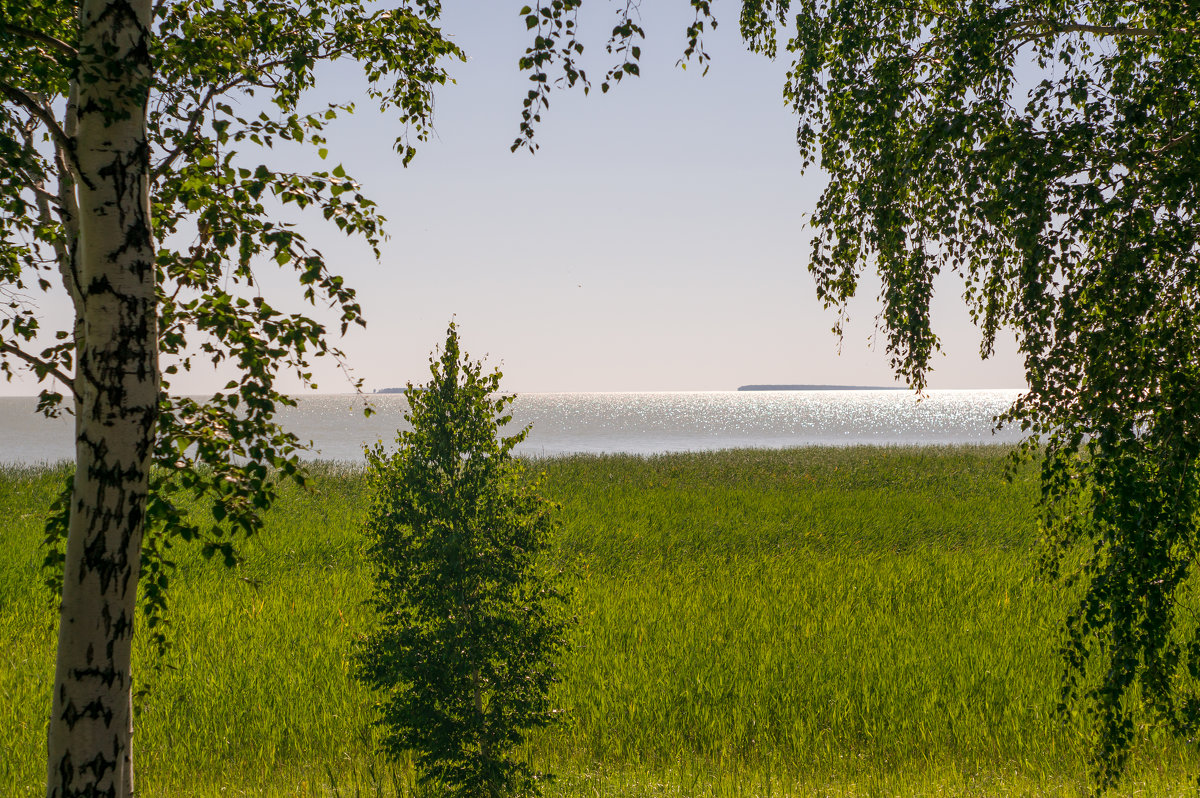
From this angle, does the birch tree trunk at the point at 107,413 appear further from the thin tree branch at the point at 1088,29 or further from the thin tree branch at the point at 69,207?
the thin tree branch at the point at 1088,29

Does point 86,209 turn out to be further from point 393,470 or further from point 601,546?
point 601,546

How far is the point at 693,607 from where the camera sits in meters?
11.9

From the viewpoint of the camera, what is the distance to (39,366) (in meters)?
3.98

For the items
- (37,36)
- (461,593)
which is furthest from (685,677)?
(37,36)

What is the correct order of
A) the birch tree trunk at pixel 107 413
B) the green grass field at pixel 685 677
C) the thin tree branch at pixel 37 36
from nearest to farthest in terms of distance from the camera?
the thin tree branch at pixel 37 36 < the birch tree trunk at pixel 107 413 < the green grass field at pixel 685 677

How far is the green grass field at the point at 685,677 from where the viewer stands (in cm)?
699

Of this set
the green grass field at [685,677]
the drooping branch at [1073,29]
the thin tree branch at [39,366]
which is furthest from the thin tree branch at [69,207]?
the drooping branch at [1073,29]

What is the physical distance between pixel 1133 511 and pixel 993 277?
8.50 feet

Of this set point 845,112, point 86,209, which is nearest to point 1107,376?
point 845,112

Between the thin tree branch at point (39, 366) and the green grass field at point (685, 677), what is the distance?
3.35 metres

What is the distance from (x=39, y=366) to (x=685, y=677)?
7342 mm

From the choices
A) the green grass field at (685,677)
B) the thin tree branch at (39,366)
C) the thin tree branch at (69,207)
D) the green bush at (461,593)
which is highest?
the thin tree branch at (69,207)

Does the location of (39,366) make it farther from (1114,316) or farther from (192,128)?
(1114,316)

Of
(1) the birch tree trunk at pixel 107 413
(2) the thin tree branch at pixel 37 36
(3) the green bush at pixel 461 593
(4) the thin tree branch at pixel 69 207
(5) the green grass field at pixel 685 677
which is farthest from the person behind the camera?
(5) the green grass field at pixel 685 677
